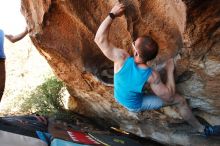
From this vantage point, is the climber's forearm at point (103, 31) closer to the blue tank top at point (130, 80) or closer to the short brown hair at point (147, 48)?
the blue tank top at point (130, 80)

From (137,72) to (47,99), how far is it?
15.7ft

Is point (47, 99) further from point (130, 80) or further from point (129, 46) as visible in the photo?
point (130, 80)

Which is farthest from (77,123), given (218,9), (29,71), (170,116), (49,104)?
(29,71)

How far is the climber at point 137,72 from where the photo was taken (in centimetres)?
→ 399

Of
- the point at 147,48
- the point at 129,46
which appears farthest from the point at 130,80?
the point at 129,46

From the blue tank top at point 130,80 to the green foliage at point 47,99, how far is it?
12.9 ft

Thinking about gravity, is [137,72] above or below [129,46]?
below

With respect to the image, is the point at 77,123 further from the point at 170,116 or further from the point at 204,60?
the point at 204,60

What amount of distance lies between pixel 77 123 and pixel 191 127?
269 cm

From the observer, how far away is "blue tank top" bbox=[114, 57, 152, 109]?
416 centimetres

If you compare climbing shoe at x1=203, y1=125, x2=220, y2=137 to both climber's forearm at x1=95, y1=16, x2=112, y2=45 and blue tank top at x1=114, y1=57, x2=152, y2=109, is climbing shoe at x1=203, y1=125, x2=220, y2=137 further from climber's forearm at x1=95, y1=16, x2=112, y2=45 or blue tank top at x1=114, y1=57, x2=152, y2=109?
climber's forearm at x1=95, y1=16, x2=112, y2=45

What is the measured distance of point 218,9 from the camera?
11.3 ft

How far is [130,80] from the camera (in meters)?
4.27

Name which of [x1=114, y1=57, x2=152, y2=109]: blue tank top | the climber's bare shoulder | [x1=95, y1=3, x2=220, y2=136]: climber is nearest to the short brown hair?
[x1=95, y1=3, x2=220, y2=136]: climber
